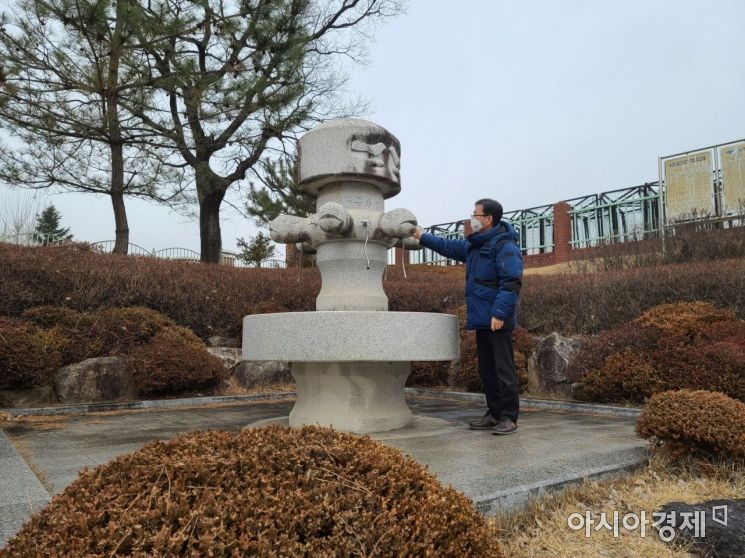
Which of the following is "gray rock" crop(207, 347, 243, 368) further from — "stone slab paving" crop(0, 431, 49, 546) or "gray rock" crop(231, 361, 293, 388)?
"stone slab paving" crop(0, 431, 49, 546)

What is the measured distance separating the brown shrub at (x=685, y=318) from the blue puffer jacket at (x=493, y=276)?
2614 millimetres

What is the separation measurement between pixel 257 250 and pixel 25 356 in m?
18.7

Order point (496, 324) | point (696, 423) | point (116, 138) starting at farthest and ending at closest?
point (116, 138) < point (496, 324) < point (696, 423)

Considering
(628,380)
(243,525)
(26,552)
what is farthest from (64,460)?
(628,380)

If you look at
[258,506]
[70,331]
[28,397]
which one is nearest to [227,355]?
[70,331]

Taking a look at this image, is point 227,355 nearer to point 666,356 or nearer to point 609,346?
point 609,346

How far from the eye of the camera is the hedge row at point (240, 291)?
23.3ft

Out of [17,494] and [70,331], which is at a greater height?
[70,331]

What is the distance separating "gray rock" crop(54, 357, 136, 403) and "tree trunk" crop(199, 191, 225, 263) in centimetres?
818

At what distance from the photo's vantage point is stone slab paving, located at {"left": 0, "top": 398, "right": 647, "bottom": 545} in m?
2.67

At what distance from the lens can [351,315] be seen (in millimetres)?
4000

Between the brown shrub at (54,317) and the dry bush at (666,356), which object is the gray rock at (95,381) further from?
the dry bush at (666,356)

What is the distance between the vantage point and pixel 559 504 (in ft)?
9.14

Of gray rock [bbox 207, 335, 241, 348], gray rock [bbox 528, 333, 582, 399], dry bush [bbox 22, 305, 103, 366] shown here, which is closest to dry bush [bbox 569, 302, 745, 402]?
gray rock [bbox 528, 333, 582, 399]
